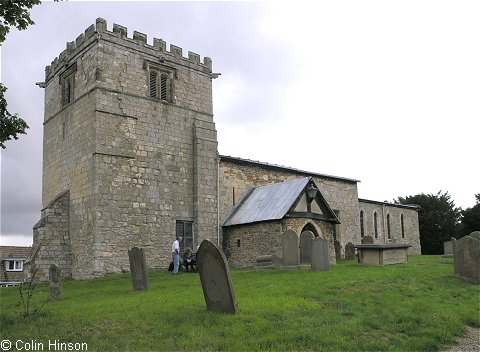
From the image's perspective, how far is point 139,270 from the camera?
44.0ft

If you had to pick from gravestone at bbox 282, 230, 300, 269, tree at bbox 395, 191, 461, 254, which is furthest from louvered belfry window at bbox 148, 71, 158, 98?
tree at bbox 395, 191, 461, 254

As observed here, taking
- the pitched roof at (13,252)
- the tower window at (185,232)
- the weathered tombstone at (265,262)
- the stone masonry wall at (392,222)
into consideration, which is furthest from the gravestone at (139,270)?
the pitched roof at (13,252)

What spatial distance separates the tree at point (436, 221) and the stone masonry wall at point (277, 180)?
1706 centimetres

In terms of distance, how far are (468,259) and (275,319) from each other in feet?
26.3

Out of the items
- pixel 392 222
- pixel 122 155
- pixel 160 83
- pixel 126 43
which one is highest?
pixel 126 43

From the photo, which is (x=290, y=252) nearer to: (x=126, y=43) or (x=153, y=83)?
(x=153, y=83)

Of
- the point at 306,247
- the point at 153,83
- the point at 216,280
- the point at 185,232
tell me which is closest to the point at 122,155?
the point at 153,83

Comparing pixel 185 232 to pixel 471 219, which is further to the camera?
pixel 471 219

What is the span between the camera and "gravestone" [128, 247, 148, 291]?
13.3 meters

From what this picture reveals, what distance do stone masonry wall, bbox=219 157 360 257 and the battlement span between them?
535 centimetres

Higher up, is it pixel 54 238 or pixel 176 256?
pixel 54 238

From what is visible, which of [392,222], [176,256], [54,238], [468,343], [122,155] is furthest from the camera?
[392,222]

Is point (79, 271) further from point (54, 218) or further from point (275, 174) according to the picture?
point (275, 174)

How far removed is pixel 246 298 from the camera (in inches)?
418
